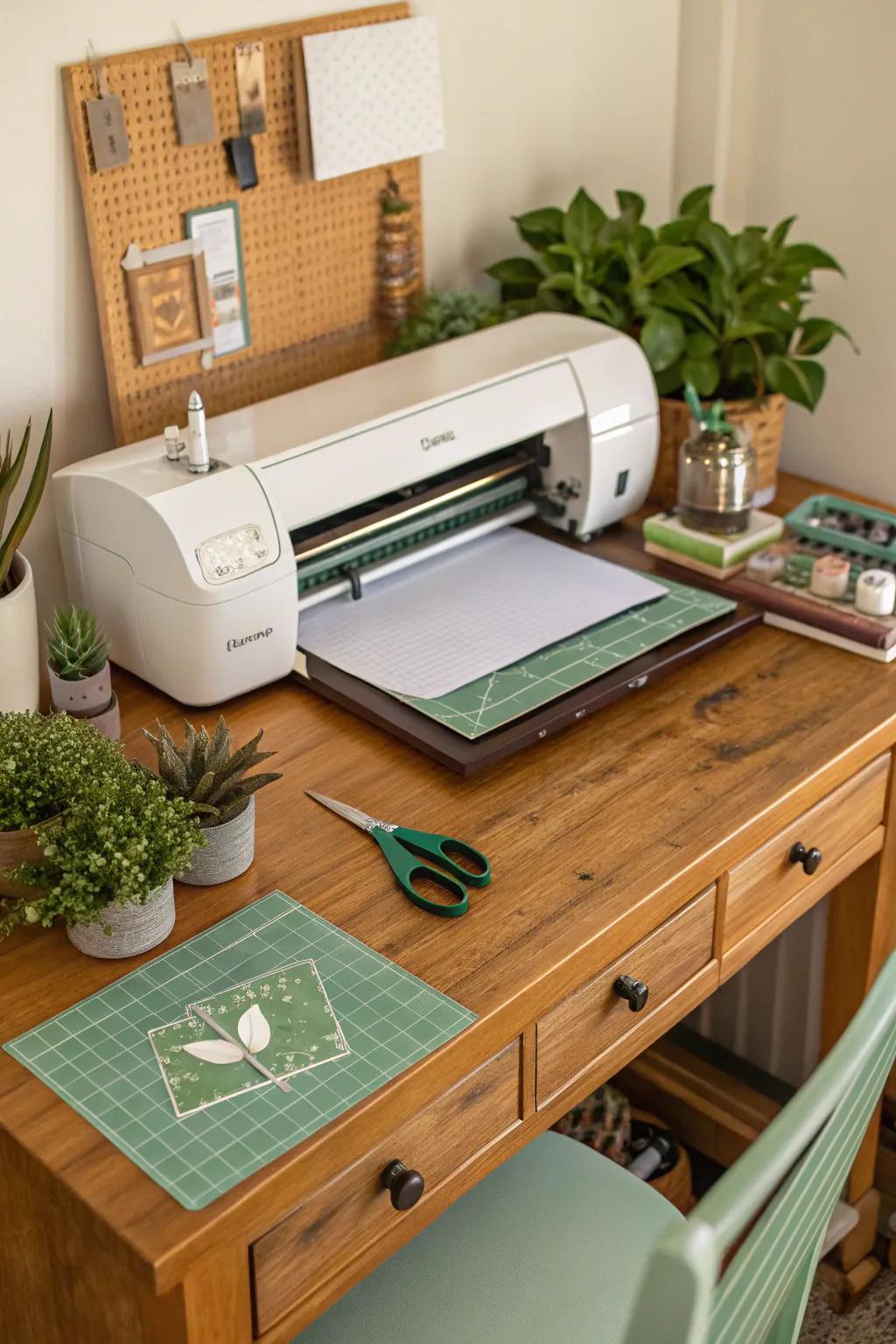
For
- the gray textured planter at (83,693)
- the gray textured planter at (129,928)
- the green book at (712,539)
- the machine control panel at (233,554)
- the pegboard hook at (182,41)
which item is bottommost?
the gray textured planter at (129,928)

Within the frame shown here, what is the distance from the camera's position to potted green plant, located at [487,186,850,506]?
1.76m

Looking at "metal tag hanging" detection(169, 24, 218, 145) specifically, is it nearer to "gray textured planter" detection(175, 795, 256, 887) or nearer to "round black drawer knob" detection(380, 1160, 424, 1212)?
"gray textured planter" detection(175, 795, 256, 887)

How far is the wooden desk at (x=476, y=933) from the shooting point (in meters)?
0.97

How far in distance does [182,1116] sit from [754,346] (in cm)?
117

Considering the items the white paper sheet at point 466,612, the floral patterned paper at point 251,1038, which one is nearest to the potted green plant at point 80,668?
the white paper sheet at point 466,612

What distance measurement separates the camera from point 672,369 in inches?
70.9

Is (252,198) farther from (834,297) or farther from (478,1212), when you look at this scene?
(478,1212)

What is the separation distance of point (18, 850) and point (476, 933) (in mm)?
355

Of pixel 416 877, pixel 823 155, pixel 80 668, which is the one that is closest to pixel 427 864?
pixel 416 877

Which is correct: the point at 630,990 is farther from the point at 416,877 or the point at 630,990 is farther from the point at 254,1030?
the point at 254,1030

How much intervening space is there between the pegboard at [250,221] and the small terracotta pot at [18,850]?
0.57 m

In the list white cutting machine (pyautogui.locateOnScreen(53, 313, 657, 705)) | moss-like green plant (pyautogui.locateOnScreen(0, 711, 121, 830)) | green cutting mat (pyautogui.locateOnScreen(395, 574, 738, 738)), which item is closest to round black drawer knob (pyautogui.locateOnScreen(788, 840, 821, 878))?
green cutting mat (pyautogui.locateOnScreen(395, 574, 738, 738))

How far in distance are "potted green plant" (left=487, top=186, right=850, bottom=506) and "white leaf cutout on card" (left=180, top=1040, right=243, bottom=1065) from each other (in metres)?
1.02

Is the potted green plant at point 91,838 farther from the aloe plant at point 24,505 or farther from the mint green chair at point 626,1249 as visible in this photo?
the mint green chair at point 626,1249
